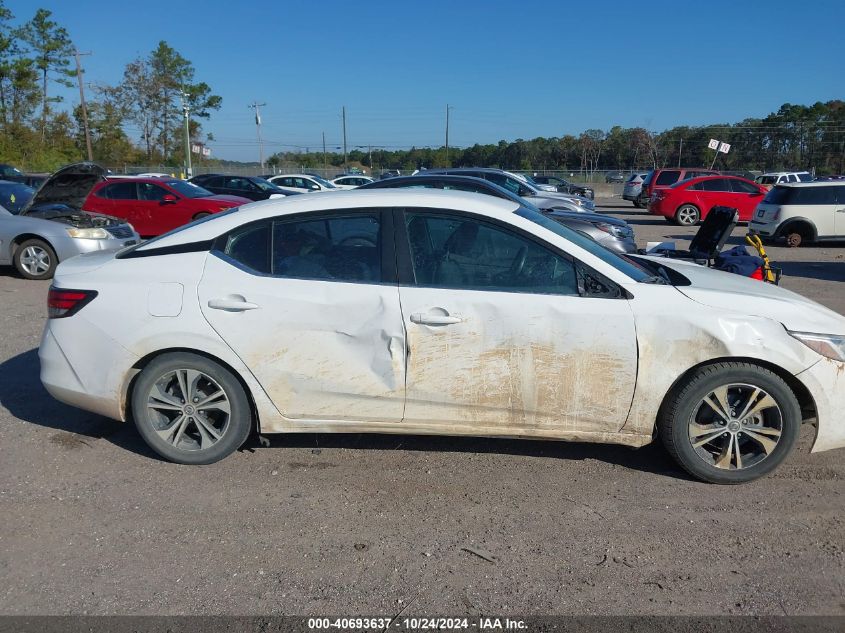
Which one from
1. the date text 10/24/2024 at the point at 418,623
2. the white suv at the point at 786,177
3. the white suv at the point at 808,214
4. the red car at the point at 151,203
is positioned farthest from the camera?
the white suv at the point at 786,177

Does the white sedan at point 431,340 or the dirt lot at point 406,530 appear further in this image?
the white sedan at point 431,340

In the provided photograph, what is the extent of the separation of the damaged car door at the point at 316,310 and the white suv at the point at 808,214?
48.4 feet

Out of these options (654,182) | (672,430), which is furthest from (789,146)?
(672,430)

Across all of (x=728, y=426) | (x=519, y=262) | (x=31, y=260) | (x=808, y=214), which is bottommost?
(x=31, y=260)

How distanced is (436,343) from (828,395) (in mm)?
2178

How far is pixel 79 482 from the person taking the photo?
3957mm

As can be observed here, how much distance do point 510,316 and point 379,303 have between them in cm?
73

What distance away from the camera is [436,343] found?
3752 millimetres

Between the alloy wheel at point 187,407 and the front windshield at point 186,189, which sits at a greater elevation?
the front windshield at point 186,189

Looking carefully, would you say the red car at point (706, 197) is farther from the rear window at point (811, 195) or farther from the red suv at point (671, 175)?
the rear window at point (811, 195)

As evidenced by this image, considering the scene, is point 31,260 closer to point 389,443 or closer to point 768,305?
point 389,443

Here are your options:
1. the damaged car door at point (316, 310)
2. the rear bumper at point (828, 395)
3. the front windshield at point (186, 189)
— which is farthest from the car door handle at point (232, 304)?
the front windshield at point (186, 189)

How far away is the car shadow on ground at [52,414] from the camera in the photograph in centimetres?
458

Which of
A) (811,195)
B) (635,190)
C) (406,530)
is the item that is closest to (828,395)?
(406,530)
